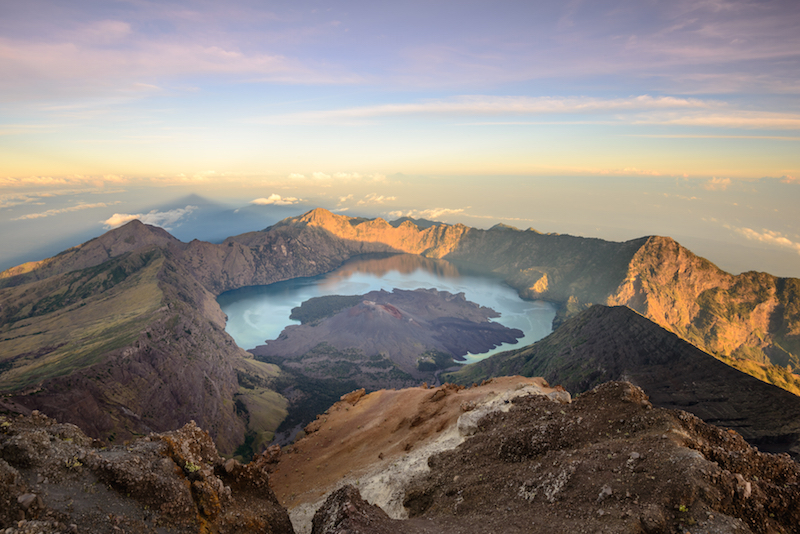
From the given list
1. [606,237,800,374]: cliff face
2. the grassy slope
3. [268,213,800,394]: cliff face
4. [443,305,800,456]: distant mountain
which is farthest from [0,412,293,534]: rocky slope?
[268,213,800,394]: cliff face

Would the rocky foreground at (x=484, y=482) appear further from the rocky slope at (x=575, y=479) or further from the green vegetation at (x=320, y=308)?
the green vegetation at (x=320, y=308)

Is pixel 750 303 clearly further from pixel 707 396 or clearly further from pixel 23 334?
pixel 23 334

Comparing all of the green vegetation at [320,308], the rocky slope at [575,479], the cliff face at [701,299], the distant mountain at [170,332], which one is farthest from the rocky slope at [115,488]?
the green vegetation at [320,308]

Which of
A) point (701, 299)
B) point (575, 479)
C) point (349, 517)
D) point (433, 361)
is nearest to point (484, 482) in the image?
point (575, 479)

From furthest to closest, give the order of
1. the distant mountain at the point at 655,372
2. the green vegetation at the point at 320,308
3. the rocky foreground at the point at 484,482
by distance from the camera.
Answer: the green vegetation at the point at 320,308
the distant mountain at the point at 655,372
the rocky foreground at the point at 484,482

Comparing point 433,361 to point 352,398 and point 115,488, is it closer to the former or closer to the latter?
point 352,398

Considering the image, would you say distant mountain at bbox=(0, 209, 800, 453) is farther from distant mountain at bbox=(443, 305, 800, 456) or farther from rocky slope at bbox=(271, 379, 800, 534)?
rocky slope at bbox=(271, 379, 800, 534)
